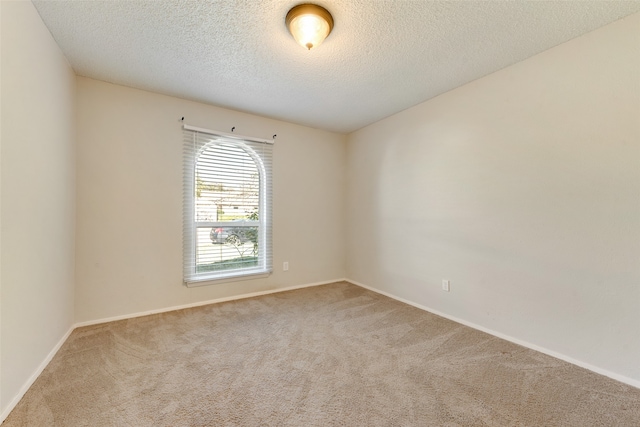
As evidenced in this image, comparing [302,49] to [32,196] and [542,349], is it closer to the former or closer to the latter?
[32,196]

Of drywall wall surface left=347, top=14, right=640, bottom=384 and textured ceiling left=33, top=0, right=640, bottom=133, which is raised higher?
textured ceiling left=33, top=0, right=640, bottom=133

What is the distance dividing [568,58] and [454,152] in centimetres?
105

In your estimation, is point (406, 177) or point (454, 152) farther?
point (406, 177)

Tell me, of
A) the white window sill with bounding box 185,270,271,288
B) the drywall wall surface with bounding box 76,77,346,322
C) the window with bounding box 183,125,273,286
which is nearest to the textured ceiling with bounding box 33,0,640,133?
the drywall wall surface with bounding box 76,77,346,322

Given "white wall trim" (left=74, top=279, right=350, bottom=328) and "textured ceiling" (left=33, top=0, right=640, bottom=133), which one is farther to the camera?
"white wall trim" (left=74, top=279, right=350, bottom=328)

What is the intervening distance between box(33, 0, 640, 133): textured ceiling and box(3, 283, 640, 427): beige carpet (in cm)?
241

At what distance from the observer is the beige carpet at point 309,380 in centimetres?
141

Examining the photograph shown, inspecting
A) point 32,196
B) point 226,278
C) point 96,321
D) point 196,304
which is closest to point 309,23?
point 32,196

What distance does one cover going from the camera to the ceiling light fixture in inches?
65.0

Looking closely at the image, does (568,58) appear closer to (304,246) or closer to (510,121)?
(510,121)

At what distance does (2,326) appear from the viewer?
4.50 feet

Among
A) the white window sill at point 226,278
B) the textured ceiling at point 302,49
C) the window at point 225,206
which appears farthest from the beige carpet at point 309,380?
the textured ceiling at point 302,49

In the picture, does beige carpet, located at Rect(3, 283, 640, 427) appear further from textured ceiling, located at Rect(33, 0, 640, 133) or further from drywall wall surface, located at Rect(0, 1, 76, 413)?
textured ceiling, located at Rect(33, 0, 640, 133)

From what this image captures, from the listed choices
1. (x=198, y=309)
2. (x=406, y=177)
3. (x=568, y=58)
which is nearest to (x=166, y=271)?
(x=198, y=309)
